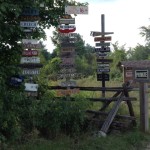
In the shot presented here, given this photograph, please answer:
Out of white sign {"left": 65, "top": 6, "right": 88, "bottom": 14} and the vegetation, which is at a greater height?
white sign {"left": 65, "top": 6, "right": 88, "bottom": 14}

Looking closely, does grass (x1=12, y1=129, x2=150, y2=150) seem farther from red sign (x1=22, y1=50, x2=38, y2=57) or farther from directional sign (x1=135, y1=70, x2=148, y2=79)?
red sign (x1=22, y1=50, x2=38, y2=57)

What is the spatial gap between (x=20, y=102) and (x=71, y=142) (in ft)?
4.79

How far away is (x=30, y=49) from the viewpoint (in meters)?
8.39

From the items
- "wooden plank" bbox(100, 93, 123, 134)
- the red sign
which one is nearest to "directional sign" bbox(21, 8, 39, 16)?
the red sign

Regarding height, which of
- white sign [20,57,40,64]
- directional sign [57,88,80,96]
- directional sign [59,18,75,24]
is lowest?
directional sign [57,88,80,96]

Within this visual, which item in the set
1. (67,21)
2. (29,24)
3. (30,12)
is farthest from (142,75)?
(30,12)

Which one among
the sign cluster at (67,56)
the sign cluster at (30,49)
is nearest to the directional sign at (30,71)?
the sign cluster at (30,49)

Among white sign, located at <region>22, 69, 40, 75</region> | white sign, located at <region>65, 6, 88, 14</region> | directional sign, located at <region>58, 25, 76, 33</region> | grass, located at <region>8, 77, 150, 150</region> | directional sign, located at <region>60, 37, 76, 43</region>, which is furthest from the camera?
directional sign, located at <region>60, 37, 76, 43</region>

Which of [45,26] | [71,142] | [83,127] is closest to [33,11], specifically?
[45,26]

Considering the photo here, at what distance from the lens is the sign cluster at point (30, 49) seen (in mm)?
7918

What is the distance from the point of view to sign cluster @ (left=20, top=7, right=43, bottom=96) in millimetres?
7918

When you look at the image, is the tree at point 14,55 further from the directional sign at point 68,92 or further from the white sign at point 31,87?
the directional sign at point 68,92

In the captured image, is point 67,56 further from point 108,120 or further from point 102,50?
point 102,50

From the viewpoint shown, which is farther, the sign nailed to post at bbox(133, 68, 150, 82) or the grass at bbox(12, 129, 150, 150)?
the sign nailed to post at bbox(133, 68, 150, 82)
